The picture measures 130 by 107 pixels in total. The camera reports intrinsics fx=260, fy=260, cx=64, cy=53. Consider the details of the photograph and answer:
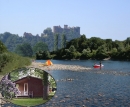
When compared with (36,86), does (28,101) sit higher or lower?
lower

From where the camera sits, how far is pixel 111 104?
49.5ft

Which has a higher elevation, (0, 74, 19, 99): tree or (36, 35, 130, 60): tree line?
(36, 35, 130, 60): tree line

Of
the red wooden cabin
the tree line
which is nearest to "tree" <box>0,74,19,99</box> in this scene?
the red wooden cabin

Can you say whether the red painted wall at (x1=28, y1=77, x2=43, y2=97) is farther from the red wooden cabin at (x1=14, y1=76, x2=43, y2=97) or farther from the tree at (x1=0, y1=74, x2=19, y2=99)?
the tree at (x1=0, y1=74, x2=19, y2=99)

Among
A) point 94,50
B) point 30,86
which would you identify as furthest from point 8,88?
point 94,50

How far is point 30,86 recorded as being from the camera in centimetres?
338

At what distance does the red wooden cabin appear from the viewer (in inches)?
132

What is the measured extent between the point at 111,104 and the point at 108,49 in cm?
9265

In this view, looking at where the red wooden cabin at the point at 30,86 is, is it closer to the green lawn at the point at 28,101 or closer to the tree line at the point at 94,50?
the green lawn at the point at 28,101

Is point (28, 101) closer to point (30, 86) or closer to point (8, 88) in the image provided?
point (30, 86)

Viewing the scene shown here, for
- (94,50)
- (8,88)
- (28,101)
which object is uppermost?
(94,50)

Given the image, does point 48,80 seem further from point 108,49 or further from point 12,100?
point 108,49

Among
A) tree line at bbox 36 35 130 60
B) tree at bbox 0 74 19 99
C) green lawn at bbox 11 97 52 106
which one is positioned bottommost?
green lawn at bbox 11 97 52 106

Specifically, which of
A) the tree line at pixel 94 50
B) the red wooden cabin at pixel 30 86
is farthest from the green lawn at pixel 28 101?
the tree line at pixel 94 50
